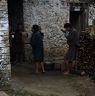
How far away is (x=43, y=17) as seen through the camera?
1767 cm

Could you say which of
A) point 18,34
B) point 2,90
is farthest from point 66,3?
point 2,90

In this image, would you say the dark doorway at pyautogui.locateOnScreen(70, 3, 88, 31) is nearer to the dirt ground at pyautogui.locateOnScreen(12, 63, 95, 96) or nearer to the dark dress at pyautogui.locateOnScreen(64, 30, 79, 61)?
the dark dress at pyautogui.locateOnScreen(64, 30, 79, 61)

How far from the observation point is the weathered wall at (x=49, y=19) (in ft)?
57.6

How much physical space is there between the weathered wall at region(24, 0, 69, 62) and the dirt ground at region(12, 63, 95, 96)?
9.29ft

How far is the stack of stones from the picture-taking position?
1428 centimetres

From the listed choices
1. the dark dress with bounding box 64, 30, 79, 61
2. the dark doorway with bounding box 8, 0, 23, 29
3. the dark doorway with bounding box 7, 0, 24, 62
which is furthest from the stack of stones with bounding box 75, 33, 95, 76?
the dark doorway with bounding box 8, 0, 23, 29

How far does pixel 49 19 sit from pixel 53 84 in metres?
5.30

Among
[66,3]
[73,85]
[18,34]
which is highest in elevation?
[66,3]

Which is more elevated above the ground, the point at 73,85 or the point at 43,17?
the point at 43,17

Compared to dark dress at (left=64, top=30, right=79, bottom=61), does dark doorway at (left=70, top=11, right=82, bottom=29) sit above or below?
above

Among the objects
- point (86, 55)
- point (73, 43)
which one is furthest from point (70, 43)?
point (86, 55)

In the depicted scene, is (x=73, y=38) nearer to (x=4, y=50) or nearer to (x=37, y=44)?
(x=37, y=44)

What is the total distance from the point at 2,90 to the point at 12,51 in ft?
19.8

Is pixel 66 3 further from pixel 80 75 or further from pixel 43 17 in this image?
pixel 80 75
